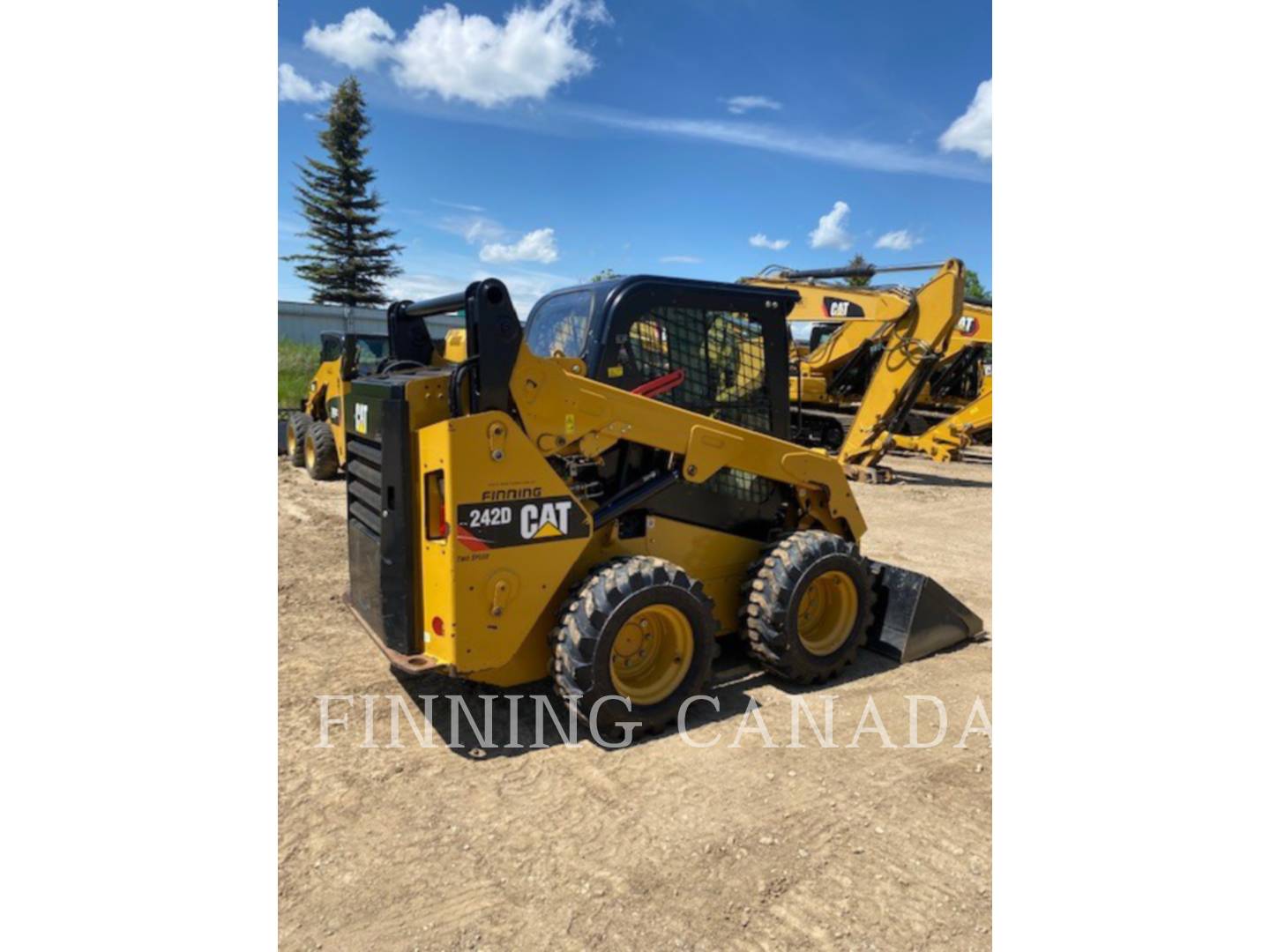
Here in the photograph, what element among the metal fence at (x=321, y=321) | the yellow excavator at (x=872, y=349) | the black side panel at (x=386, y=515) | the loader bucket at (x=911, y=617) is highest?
the metal fence at (x=321, y=321)

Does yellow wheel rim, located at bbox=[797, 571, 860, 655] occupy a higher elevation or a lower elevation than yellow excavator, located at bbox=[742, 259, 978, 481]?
lower

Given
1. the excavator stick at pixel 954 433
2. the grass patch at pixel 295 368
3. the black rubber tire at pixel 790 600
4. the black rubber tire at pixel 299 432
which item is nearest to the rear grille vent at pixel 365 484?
the black rubber tire at pixel 790 600

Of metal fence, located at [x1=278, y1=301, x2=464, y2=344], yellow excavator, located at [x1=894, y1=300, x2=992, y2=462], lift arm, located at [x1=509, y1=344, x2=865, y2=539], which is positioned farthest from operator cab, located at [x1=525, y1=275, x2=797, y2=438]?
metal fence, located at [x1=278, y1=301, x2=464, y2=344]

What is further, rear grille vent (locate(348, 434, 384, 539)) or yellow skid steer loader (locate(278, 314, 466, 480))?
yellow skid steer loader (locate(278, 314, 466, 480))

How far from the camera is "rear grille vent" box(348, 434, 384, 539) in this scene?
4039 mm

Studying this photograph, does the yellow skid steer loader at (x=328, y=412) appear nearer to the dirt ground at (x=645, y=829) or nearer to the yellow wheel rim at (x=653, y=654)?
the yellow wheel rim at (x=653, y=654)

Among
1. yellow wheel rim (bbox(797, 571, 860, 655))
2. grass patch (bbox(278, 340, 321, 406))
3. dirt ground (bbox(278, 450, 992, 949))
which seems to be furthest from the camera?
grass patch (bbox(278, 340, 321, 406))

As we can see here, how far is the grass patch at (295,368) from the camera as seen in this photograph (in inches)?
796

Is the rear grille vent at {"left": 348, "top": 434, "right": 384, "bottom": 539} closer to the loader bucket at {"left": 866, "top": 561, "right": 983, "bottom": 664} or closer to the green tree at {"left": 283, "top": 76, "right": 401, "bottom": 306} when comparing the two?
the loader bucket at {"left": 866, "top": 561, "right": 983, "bottom": 664}

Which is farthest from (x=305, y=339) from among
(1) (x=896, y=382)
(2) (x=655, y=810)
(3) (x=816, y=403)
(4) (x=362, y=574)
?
(2) (x=655, y=810)

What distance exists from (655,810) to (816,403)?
14.9 m

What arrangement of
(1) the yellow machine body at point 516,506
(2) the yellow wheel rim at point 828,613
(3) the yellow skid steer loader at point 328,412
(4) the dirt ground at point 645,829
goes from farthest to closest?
(3) the yellow skid steer loader at point 328,412 → (2) the yellow wheel rim at point 828,613 → (1) the yellow machine body at point 516,506 → (4) the dirt ground at point 645,829

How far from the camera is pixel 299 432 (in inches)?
522

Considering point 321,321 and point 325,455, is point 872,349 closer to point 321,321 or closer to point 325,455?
point 325,455
